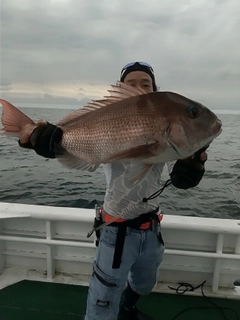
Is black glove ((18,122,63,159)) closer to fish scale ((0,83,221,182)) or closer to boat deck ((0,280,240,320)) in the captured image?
fish scale ((0,83,221,182))

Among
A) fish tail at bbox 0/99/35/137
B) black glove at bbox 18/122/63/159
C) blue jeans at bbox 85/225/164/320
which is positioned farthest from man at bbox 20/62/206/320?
fish tail at bbox 0/99/35/137

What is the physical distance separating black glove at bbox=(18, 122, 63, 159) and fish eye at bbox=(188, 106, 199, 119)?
2.65 ft

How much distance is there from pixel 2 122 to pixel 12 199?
29.5 ft

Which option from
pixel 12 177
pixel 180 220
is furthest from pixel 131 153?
pixel 12 177

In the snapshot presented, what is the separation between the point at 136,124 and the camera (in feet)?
5.93

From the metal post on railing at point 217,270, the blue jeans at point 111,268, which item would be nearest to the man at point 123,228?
the blue jeans at point 111,268

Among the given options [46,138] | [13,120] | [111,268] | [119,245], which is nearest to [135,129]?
[46,138]

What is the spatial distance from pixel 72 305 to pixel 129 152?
7.39 feet

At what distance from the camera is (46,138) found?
2031 mm

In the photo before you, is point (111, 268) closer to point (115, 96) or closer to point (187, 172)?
point (187, 172)

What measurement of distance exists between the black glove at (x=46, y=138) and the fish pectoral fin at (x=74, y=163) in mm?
74

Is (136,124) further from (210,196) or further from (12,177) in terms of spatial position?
(12,177)

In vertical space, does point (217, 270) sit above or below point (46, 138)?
below

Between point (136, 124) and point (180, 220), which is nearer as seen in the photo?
point (136, 124)
